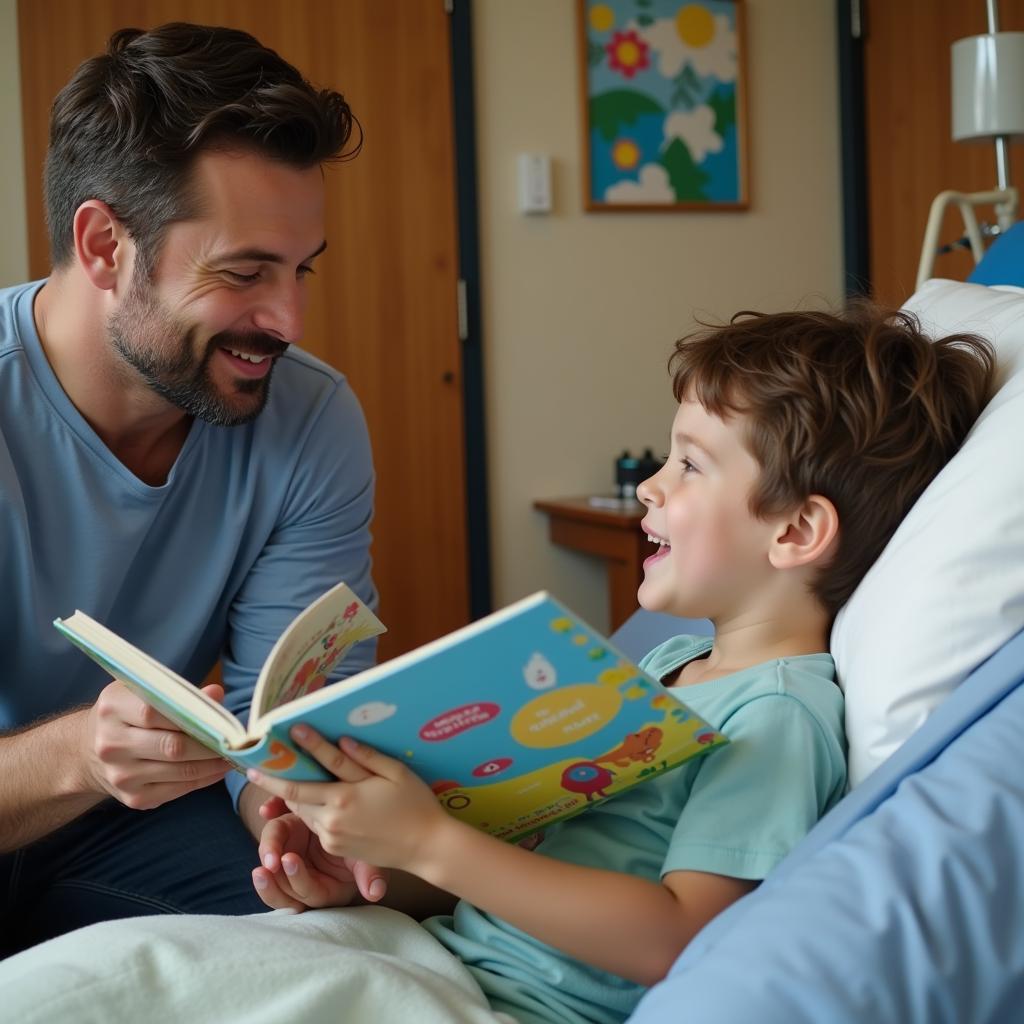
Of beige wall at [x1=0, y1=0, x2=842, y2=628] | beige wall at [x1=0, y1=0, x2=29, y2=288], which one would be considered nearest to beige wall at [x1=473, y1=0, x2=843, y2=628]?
beige wall at [x1=0, y1=0, x2=842, y2=628]

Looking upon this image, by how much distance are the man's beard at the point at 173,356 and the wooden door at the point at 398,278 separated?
169 centimetres

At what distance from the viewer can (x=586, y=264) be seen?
346 centimetres

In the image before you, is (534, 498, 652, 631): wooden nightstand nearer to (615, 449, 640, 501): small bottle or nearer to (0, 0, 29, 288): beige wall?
(615, 449, 640, 501): small bottle

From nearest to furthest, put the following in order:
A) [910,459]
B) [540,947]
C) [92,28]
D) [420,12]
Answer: [540,947], [910,459], [92,28], [420,12]

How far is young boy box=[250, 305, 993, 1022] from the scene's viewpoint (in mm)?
907

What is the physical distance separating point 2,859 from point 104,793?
38 centimetres

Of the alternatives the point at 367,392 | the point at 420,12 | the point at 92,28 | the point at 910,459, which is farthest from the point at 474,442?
the point at 910,459

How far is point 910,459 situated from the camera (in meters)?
1.12

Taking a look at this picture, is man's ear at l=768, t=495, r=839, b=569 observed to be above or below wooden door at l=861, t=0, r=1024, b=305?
below

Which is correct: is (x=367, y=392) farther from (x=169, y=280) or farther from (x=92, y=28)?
(x=169, y=280)

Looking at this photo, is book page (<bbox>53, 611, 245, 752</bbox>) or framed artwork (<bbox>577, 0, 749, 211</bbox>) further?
framed artwork (<bbox>577, 0, 749, 211</bbox>)

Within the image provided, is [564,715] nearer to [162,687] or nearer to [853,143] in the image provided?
[162,687]

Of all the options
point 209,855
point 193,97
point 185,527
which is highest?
point 193,97

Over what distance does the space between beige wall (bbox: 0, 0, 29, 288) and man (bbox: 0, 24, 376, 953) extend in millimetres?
1480
